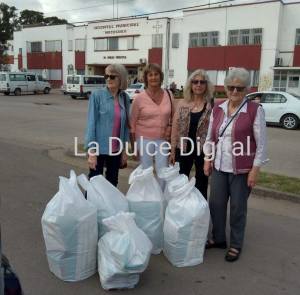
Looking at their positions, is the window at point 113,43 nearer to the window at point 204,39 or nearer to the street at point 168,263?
the window at point 204,39

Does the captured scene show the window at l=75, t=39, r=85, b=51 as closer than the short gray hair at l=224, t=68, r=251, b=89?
No

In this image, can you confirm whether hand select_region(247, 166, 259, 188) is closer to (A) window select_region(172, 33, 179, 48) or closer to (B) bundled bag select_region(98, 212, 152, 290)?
(B) bundled bag select_region(98, 212, 152, 290)

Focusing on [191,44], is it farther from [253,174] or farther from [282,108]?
[253,174]

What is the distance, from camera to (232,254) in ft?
12.4

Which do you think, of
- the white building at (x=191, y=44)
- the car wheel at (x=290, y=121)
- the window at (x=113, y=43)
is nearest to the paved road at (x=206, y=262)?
the car wheel at (x=290, y=121)

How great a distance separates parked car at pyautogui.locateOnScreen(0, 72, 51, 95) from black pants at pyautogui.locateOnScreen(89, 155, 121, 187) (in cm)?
3154

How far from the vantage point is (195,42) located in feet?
122

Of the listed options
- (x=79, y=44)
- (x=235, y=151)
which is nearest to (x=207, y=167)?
(x=235, y=151)

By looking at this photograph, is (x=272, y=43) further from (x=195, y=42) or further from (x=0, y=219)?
(x=0, y=219)

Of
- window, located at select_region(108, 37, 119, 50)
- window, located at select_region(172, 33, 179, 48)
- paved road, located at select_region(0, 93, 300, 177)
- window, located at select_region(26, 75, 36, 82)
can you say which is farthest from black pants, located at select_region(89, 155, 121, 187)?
window, located at select_region(108, 37, 119, 50)

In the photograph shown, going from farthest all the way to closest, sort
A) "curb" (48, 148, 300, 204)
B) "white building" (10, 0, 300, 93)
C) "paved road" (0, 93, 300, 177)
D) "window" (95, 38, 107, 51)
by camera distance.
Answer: "window" (95, 38, 107, 51), "white building" (10, 0, 300, 93), "paved road" (0, 93, 300, 177), "curb" (48, 148, 300, 204)

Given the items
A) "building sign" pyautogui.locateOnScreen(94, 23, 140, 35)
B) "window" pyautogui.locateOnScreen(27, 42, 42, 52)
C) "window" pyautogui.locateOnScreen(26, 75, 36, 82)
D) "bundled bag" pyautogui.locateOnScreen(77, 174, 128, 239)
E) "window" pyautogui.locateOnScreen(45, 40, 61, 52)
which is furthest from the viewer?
"window" pyautogui.locateOnScreen(27, 42, 42, 52)

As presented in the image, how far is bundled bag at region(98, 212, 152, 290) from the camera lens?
305 cm

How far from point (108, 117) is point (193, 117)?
2.82 feet
